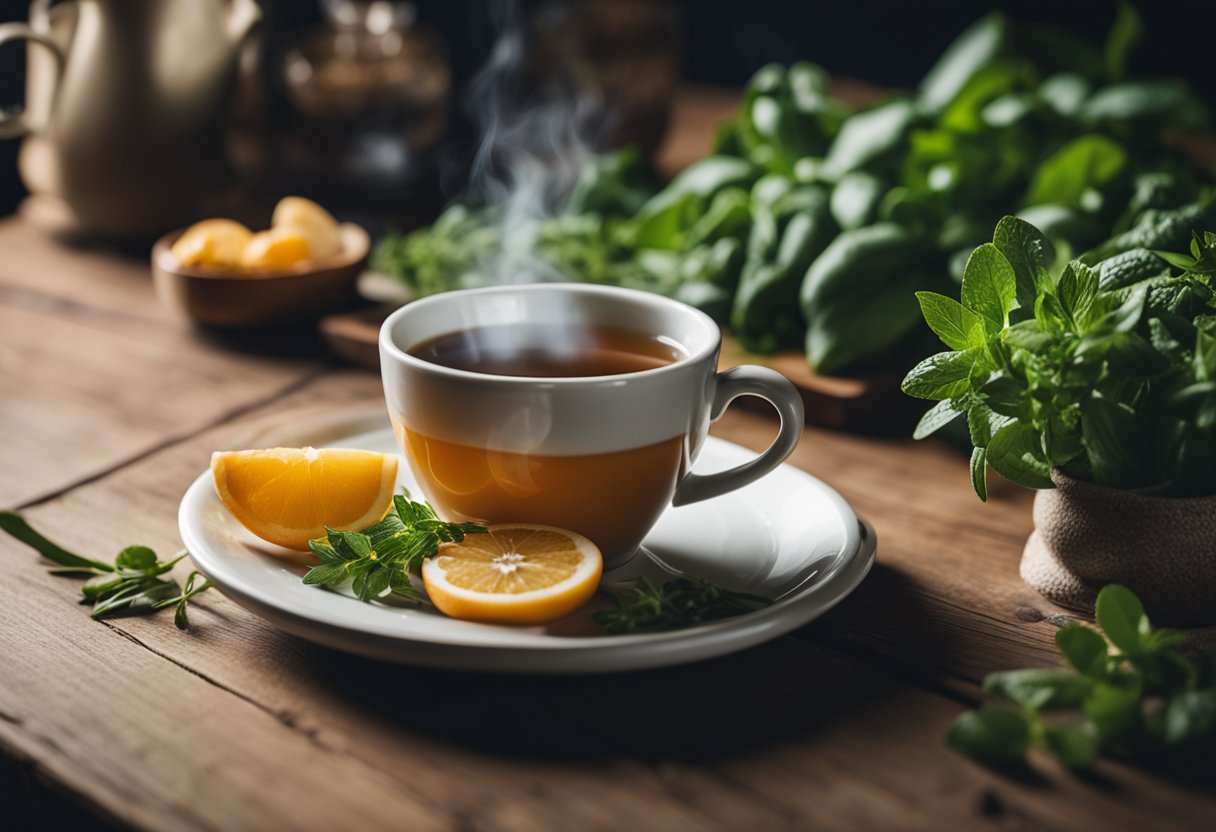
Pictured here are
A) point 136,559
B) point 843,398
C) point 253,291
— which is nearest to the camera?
point 136,559

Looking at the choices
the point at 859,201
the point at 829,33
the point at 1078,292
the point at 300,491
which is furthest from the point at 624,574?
the point at 829,33

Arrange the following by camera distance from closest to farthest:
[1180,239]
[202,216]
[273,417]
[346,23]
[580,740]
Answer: [580,740]
[1180,239]
[273,417]
[202,216]
[346,23]

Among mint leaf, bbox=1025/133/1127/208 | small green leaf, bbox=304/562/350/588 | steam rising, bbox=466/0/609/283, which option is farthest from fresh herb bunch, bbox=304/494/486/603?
steam rising, bbox=466/0/609/283

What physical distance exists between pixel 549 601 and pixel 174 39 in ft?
3.35

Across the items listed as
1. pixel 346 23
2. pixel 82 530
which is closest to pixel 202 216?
pixel 346 23

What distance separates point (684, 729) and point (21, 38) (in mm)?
1208

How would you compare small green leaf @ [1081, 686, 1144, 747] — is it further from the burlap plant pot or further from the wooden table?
the burlap plant pot

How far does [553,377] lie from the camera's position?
747mm

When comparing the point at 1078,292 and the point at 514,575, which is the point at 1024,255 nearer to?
the point at 1078,292

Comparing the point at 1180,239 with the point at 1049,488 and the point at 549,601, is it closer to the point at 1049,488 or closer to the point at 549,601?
the point at 1049,488

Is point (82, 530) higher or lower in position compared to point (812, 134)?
lower

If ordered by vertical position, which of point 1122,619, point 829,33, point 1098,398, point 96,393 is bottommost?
point 96,393

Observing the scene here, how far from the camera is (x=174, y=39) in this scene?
1364 mm

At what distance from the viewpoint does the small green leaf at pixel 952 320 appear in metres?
0.67
